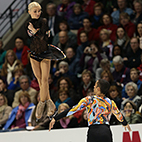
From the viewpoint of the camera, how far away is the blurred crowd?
7.64 m

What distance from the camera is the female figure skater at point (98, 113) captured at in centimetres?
539

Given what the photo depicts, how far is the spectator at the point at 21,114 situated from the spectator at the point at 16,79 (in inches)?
32.0

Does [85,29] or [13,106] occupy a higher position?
[85,29]

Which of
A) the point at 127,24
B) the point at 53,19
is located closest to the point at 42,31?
the point at 127,24

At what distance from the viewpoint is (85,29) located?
9.34 metres

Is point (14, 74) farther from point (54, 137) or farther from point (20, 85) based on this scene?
point (54, 137)

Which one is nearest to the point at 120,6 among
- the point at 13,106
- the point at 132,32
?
the point at 132,32

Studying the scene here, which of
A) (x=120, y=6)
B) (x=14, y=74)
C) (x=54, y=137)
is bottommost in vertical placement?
(x=54, y=137)

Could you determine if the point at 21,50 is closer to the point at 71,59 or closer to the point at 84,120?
the point at 71,59

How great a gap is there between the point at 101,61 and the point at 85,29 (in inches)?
48.7

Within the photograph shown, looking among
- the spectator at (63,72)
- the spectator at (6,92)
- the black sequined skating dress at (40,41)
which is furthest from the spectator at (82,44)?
the black sequined skating dress at (40,41)

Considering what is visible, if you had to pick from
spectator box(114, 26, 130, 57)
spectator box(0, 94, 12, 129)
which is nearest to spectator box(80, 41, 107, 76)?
spectator box(114, 26, 130, 57)

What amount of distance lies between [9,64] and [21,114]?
151 cm

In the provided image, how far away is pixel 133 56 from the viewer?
8516 mm
